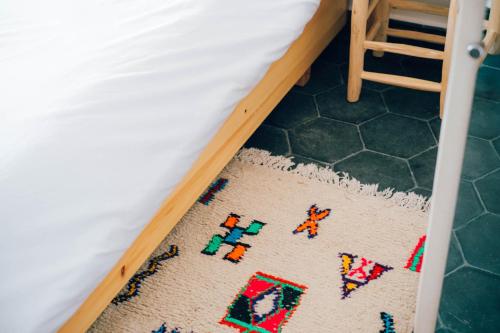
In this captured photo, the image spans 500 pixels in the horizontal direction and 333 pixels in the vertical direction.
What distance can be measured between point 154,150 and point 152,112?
9 cm

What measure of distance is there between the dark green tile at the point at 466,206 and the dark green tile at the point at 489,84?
1.30 ft

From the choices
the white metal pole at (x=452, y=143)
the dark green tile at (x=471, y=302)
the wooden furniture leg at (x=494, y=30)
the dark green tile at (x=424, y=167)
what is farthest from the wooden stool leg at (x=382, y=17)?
the white metal pole at (x=452, y=143)

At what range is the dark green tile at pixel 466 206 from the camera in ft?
5.40

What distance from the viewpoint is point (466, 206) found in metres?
1.68

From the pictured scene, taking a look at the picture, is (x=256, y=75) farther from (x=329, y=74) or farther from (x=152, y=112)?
(x=329, y=74)

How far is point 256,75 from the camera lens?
1607mm

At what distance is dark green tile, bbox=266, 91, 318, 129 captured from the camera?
2.13m

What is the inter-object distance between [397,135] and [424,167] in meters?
0.19

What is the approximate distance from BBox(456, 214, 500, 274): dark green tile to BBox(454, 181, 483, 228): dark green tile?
2cm

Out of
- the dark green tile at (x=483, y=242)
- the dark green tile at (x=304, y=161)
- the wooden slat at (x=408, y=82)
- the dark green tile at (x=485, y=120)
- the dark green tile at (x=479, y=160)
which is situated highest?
the wooden slat at (x=408, y=82)

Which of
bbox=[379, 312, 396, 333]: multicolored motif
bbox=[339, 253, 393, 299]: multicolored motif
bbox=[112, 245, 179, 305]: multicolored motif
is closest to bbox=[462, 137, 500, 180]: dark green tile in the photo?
bbox=[339, 253, 393, 299]: multicolored motif

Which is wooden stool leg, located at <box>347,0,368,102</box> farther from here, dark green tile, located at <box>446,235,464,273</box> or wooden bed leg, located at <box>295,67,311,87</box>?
dark green tile, located at <box>446,235,464,273</box>

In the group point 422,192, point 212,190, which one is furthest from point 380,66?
point 212,190

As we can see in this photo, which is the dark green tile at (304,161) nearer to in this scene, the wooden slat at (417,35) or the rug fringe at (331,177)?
the rug fringe at (331,177)
